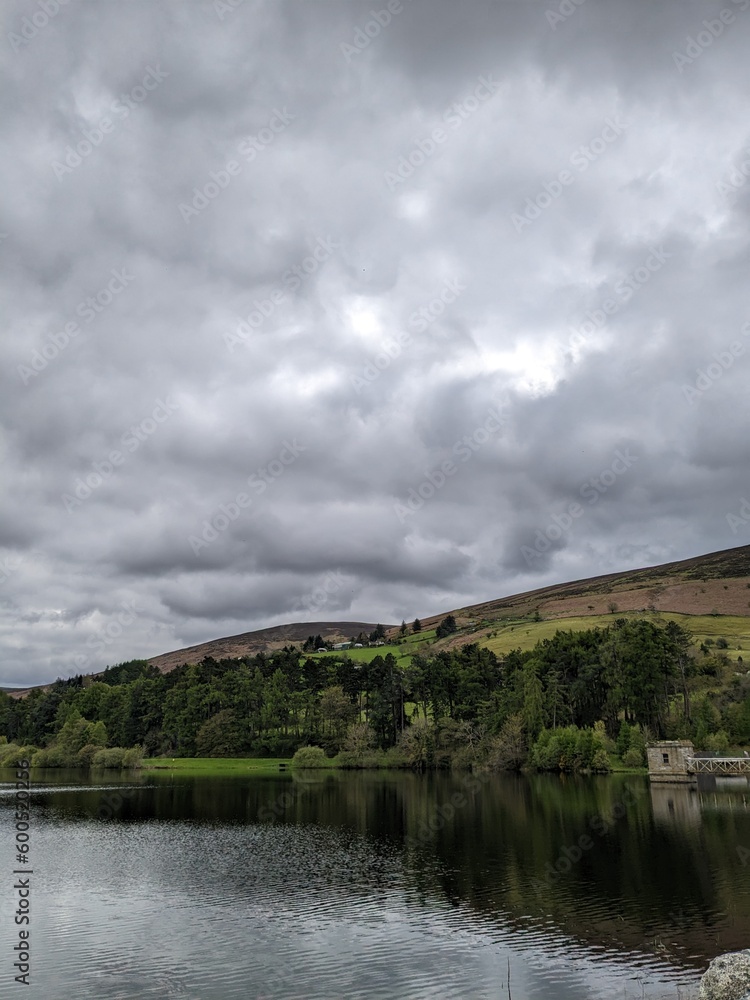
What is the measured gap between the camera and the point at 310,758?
438 feet

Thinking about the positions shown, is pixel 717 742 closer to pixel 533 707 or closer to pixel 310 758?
pixel 533 707

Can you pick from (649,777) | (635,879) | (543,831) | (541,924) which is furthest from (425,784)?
(541,924)

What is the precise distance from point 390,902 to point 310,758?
104777 millimetres

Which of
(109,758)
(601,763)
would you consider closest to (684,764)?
(601,763)

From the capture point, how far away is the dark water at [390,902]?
23719mm

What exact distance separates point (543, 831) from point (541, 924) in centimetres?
2471

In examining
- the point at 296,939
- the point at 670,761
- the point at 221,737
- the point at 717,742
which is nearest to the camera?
the point at 296,939

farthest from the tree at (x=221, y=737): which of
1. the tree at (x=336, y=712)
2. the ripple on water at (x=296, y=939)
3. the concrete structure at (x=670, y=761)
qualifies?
the ripple on water at (x=296, y=939)

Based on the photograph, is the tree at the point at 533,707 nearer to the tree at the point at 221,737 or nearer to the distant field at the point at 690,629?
the distant field at the point at 690,629

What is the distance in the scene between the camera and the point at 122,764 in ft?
488

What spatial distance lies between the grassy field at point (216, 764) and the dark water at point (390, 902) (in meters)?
70.1

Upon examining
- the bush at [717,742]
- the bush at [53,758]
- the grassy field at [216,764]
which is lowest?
the grassy field at [216,764]

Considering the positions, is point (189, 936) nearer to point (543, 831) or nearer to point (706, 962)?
point (706, 962)

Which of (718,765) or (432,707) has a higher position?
(432,707)
